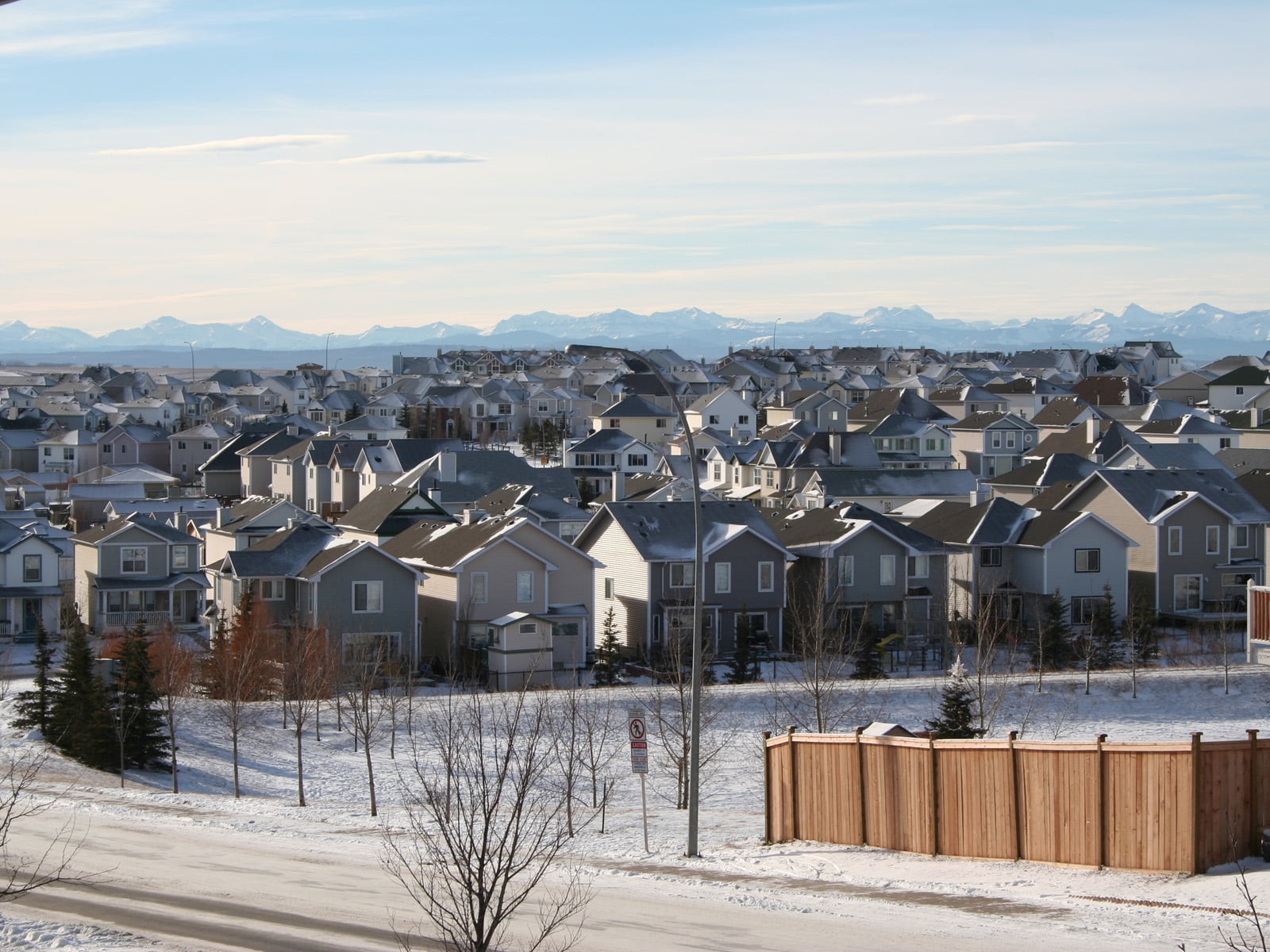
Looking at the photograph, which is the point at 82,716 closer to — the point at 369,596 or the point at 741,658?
the point at 369,596

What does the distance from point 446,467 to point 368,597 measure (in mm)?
28788

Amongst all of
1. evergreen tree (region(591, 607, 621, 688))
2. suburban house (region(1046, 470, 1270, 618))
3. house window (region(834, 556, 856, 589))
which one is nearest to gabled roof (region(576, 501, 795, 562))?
house window (region(834, 556, 856, 589))

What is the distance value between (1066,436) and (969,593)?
34902 millimetres

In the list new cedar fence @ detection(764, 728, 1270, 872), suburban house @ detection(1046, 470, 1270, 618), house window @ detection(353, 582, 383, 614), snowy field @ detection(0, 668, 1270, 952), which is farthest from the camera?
Result: suburban house @ detection(1046, 470, 1270, 618)

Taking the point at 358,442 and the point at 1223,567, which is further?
the point at 358,442

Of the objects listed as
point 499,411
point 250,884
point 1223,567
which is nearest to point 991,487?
point 1223,567

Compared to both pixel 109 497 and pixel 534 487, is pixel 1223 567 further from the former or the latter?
pixel 109 497

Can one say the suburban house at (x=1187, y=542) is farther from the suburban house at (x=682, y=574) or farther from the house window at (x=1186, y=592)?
the suburban house at (x=682, y=574)

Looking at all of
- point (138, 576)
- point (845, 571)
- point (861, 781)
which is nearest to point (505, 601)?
point (845, 571)

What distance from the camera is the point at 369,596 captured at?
1923 inches

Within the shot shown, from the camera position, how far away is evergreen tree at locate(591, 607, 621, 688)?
150 feet

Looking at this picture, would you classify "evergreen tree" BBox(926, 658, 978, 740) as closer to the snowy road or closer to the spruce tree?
the snowy road

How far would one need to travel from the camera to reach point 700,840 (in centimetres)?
2442

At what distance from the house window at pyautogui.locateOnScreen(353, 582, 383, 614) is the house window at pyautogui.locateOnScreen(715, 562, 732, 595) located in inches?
460
